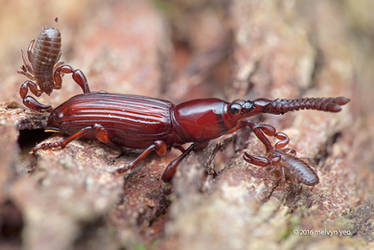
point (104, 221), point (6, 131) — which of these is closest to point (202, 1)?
point (6, 131)

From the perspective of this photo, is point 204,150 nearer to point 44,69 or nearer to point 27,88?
point 44,69

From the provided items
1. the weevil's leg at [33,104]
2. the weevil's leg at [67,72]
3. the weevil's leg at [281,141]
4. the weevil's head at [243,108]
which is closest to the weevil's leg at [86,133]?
the weevil's leg at [33,104]

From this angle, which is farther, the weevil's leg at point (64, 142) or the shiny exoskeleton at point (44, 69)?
the shiny exoskeleton at point (44, 69)

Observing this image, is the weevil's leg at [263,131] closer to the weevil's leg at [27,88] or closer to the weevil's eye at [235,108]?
Result: the weevil's eye at [235,108]

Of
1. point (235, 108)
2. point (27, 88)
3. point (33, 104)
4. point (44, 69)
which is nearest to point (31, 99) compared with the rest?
point (33, 104)

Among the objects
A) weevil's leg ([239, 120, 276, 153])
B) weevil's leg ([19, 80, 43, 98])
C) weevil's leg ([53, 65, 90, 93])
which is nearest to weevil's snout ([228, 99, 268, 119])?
weevil's leg ([239, 120, 276, 153])
